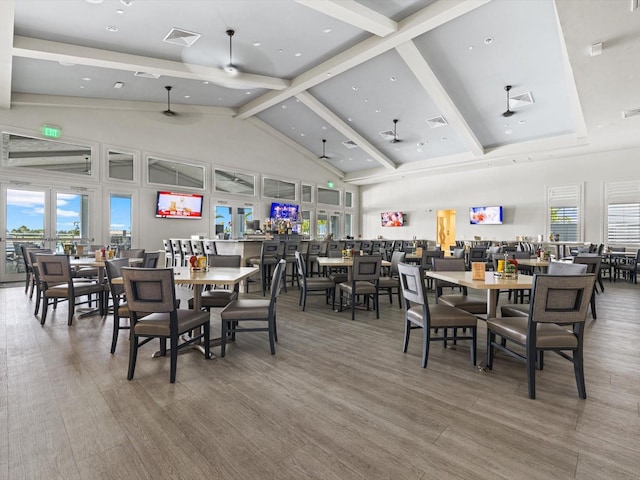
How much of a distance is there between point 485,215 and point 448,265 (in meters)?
8.91

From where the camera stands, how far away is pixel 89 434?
73.4 inches

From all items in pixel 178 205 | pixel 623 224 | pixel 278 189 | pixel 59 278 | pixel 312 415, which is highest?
pixel 278 189

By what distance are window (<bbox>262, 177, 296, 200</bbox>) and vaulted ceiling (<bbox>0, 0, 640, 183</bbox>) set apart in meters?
2.37

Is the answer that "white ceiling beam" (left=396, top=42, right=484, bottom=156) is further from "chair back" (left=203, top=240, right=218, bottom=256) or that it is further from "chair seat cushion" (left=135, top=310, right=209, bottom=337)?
"chair seat cushion" (left=135, top=310, right=209, bottom=337)

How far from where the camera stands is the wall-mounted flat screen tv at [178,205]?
30.6 feet

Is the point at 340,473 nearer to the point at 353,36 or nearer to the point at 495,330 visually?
the point at 495,330

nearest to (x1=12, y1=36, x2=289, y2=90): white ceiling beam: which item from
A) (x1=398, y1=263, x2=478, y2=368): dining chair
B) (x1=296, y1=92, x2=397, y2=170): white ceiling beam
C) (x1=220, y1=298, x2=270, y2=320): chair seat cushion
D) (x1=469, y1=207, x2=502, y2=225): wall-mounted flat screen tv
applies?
(x1=296, y1=92, x2=397, y2=170): white ceiling beam

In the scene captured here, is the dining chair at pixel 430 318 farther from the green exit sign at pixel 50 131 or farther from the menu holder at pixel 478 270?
the green exit sign at pixel 50 131

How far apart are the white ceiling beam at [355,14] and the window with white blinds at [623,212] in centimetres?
820

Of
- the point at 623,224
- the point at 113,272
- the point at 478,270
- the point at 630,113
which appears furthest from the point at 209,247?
the point at 623,224

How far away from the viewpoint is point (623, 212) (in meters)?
9.42

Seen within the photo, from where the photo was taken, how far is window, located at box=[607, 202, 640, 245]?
928 centimetres

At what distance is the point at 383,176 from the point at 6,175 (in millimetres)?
11333

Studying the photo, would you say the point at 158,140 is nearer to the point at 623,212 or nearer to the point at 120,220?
the point at 120,220
